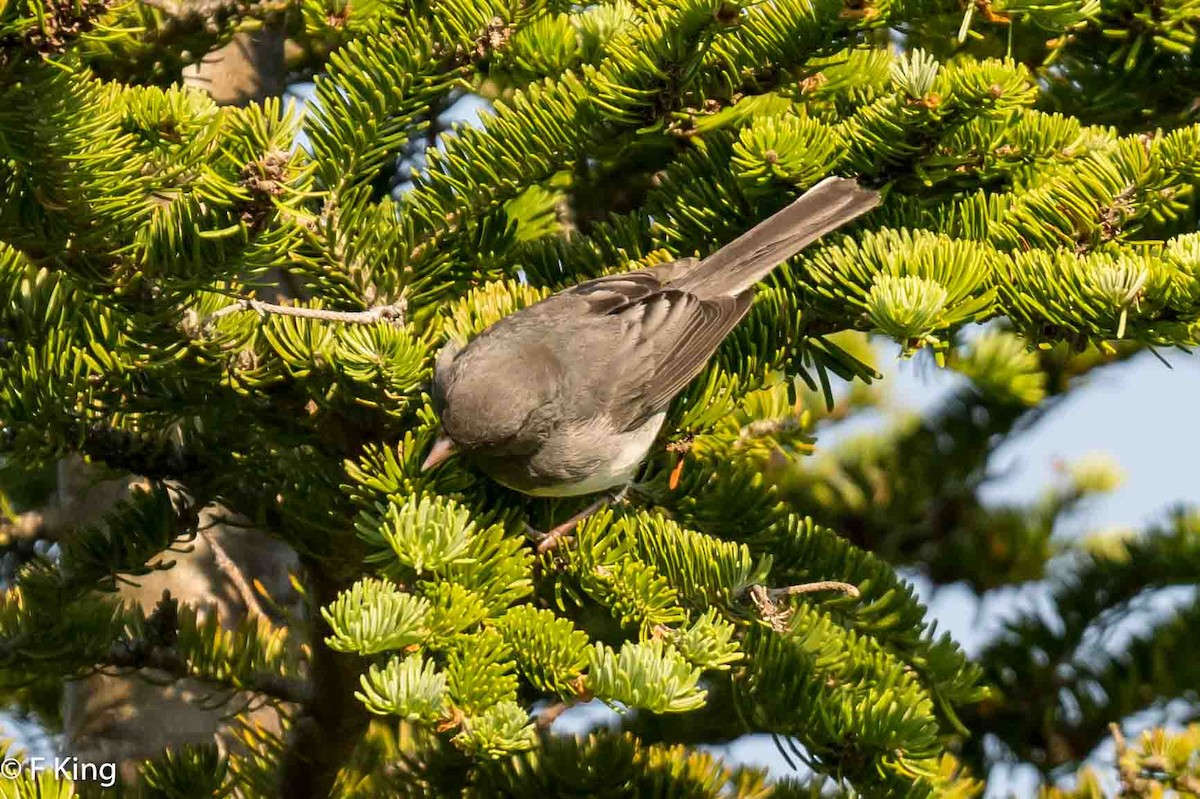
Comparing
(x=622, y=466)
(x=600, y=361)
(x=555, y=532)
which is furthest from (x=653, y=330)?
(x=555, y=532)

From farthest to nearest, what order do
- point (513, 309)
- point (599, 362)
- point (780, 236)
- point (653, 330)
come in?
point (599, 362)
point (653, 330)
point (513, 309)
point (780, 236)

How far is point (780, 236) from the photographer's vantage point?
3.10m

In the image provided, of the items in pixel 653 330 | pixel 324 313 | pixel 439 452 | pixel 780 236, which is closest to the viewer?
pixel 324 313

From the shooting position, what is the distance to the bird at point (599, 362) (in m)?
3.05

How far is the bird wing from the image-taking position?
3.42 m

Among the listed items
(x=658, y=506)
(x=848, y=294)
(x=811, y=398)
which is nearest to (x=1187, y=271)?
(x=848, y=294)

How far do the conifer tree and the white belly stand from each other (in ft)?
0.26

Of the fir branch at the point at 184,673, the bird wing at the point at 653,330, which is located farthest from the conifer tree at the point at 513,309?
the bird wing at the point at 653,330

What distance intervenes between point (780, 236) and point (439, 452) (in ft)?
3.12

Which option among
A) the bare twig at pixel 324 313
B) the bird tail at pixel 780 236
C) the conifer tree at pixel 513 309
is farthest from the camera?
the bird tail at pixel 780 236

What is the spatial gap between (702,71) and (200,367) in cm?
121

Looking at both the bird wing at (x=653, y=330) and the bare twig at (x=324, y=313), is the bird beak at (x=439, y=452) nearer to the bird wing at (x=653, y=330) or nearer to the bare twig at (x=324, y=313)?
the bare twig at (x=324, y=313)

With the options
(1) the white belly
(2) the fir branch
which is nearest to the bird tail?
(1) the white belly

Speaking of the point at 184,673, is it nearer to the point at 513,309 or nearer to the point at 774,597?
the point at 513,309
